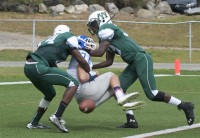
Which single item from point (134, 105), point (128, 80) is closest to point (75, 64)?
point (128, 80)

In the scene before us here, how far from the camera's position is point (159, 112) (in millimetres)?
13656

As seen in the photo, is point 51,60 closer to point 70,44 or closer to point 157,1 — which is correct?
point 70,44

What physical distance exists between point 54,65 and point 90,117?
6.65 feet

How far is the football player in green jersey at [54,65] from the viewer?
1076 centimetres

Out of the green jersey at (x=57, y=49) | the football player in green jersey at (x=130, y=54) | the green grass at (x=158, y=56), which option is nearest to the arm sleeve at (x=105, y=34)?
the football player in green jersey at (x=130, y=54)

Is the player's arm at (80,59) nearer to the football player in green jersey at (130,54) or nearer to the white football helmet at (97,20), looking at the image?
the football player in green jersey at (130,54)

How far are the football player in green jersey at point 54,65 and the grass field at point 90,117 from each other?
0.52 m

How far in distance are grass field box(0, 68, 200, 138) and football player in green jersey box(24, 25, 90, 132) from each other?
52 centimetres

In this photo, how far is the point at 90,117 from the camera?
12883mm

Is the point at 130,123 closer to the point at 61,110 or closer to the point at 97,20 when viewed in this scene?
the point at 61,110

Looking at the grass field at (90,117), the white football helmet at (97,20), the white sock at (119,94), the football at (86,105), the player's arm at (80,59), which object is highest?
the white football helmet at (97,20)

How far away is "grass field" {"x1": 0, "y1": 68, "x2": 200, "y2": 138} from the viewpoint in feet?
35.5

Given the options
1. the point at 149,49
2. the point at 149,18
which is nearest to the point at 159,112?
the point at 149,49

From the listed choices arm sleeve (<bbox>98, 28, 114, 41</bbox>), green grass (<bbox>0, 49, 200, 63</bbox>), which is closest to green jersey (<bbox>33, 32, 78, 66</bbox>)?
arm sleeve (<bbox>98, 28, 114, 41</bbox>)
